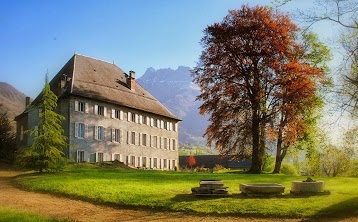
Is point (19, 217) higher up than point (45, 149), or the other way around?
point (45, 149)

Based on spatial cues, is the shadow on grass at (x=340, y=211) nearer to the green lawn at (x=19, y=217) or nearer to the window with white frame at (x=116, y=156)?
the green lawn at (x=19, y=217)

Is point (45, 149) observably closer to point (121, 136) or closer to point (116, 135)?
point (116, 135)

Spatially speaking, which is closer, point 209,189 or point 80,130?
point 209,189

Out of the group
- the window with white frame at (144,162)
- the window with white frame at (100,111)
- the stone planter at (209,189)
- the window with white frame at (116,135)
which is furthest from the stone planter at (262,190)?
the window with white frame at (144,162)

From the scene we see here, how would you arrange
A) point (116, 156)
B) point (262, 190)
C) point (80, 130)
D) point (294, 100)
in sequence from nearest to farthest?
1. point (262, 190)
2. point (294, 100)
3. point (80, 130)
4. point (116, 156)

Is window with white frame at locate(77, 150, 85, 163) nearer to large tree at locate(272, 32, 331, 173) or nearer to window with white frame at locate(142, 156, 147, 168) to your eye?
window with white frame at locate(142, 156, 147, 168)

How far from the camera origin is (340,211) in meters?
14.9

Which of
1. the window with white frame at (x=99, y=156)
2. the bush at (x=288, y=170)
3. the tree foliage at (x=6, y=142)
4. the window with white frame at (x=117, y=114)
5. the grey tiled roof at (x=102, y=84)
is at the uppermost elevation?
the grey tiled roof at (x=102, y=84)

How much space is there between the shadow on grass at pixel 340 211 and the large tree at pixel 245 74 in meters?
18.5

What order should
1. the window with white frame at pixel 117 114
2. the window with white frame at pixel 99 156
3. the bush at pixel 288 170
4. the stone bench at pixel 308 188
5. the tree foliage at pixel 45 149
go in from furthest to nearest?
the bush at pixel 288 170, the window with white frame at pixel 117 114, the window with white frame at pixel 99 156, the tree foliage at pixel 45 149, the stone bench at pixel 308 188

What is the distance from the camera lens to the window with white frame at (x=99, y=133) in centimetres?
4684

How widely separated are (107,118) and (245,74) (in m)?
20.5

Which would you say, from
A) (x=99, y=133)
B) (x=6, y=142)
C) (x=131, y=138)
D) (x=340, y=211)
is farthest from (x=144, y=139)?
(x=340, y=211)

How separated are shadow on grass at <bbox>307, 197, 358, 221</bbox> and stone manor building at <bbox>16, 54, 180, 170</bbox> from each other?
1268 inches
